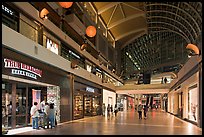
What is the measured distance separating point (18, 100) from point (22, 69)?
2190 millimetres

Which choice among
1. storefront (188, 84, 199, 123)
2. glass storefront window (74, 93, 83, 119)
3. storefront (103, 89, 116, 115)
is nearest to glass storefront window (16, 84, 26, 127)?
glass storefront window (74, 93, 83, 119)

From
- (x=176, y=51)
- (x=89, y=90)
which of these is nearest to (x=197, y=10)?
(x=89, y=90)

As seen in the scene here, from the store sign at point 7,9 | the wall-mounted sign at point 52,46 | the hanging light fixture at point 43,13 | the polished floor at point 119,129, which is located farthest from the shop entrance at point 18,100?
the hanging light fixture at point 43,13

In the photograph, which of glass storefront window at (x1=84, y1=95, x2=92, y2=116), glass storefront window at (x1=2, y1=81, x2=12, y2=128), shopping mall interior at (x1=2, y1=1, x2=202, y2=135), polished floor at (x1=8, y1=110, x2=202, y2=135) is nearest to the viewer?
polished floor at (x1=8, y1=110, x2=202, y2=135)

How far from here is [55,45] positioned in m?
17.0

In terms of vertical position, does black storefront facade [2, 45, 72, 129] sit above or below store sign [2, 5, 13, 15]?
below

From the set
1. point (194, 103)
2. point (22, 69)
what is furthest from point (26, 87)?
point (194, 103)

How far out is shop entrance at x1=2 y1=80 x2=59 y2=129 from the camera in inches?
474

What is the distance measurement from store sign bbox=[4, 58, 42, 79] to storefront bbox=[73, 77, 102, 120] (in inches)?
282

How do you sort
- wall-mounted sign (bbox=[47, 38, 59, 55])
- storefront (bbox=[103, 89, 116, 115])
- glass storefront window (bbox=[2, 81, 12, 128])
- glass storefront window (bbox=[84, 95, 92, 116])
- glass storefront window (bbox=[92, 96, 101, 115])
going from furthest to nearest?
storefront (bbox=[103, 89, 116, 115]), glass storefront window (bbox=[92, 96, 101, 115]), glass storefront window (bbox=[84, 95, 92, 116]), wall-mounted sign (bbox=[47, 38, 59, 55]), glass storefront window (bbox=[2, 81, 12, 128])

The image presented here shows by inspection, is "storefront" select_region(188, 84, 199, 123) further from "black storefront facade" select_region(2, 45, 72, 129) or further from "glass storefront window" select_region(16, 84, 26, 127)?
"glass storefront window" select_region(16, 84, 26, 127)

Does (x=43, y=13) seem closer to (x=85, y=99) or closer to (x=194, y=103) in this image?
(x=194, y=103)

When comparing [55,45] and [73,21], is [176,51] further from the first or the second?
[55,45]

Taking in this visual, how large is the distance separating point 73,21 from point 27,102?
8356 millimetres
